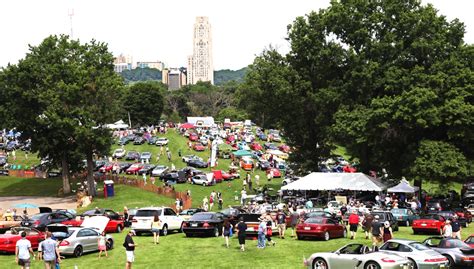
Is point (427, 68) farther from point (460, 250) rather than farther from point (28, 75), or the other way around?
point (28, 75)

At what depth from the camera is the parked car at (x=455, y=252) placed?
22.4 m

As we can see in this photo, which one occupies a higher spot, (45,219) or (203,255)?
(45,219)

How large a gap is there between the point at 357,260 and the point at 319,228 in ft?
32.3

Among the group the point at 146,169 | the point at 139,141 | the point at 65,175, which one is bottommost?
the point at 65,175

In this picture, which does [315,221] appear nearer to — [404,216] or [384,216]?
[384,216]

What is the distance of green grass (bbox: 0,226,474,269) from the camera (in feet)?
77.7

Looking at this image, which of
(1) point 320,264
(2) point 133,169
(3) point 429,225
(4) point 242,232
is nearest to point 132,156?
(2) point 133,169

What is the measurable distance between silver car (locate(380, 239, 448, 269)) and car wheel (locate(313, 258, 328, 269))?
90.3 inches

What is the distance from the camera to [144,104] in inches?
5748

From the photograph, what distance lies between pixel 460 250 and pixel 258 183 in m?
43.9

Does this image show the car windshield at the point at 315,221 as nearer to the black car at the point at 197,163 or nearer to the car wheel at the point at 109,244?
the car wheel at the point at 109,244

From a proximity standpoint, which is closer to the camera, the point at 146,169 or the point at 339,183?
the point at 339,183

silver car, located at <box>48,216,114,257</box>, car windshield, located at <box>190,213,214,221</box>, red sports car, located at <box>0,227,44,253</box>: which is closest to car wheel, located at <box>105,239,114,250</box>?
silver car, located at <box>48,216,114,257</box>

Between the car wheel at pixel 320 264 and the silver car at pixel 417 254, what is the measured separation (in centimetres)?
229
